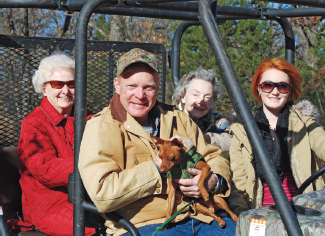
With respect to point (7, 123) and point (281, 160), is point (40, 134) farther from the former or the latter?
point (281, 160)

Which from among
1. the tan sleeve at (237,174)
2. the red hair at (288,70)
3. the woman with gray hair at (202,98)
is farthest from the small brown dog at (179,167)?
the woman with gray hair at (202,98)

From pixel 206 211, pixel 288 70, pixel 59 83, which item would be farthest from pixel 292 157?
pixel 59 83

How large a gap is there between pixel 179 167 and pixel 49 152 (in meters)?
0.98

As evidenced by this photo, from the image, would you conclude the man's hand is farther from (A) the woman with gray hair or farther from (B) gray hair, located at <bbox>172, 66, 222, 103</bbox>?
(B) gray hair, located at <bbox>172, 66, 222, 103</bbox>

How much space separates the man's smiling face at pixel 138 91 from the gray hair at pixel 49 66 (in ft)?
2.52

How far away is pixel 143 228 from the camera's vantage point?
79.7 inches

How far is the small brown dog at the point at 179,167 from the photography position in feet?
6.35

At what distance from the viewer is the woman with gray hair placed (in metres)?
3.47

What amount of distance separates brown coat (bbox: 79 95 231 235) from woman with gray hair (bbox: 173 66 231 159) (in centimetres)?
115

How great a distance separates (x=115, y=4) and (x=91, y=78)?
3.92 ft

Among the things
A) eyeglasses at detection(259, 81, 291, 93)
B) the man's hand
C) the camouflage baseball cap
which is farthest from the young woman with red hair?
the camouflage baseball cap

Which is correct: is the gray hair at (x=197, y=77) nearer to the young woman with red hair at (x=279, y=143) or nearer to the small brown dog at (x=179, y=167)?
the young woman with red hair at (x=279, y=143)

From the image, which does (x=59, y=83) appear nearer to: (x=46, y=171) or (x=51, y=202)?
(x=46, y=171)

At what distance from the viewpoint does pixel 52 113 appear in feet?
9.07
